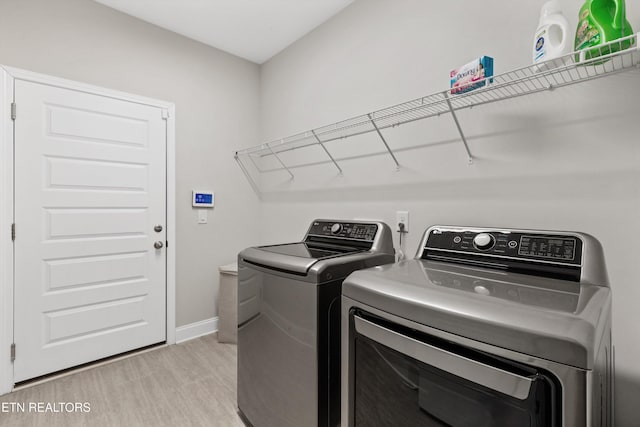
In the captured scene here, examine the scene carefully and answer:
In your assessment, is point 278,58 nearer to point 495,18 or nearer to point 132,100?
point 132,100

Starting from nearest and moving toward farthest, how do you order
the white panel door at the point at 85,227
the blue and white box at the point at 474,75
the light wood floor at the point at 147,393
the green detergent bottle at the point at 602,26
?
the green detergent bottle at the point at 602,26
the blue and white box at the point at 474,75
the light wood floor at the point at 147,393
the white panel door at the point at 85,227

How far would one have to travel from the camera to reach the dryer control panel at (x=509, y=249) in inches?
39.8

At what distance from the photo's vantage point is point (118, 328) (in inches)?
89.4

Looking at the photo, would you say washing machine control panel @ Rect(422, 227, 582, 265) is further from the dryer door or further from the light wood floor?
the light wood floor

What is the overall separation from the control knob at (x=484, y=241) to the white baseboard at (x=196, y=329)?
2386 mm

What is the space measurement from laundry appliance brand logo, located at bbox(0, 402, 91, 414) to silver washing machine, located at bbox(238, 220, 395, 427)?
93cm

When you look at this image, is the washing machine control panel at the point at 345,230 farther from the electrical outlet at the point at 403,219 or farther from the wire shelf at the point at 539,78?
the wire shelf at the point at 539,78

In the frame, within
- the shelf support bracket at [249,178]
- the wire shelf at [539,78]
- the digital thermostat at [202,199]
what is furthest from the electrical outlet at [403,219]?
the digital thermostat at [202,199]

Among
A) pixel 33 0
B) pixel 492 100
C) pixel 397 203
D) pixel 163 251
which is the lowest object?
pixel 163 251

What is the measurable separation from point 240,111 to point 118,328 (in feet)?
6.85

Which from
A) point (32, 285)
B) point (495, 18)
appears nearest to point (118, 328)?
point (32, 285)

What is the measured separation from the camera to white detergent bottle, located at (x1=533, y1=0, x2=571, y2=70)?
3.32ft

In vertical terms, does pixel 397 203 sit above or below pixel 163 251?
above

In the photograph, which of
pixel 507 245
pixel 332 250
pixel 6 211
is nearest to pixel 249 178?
pixel 332 250
